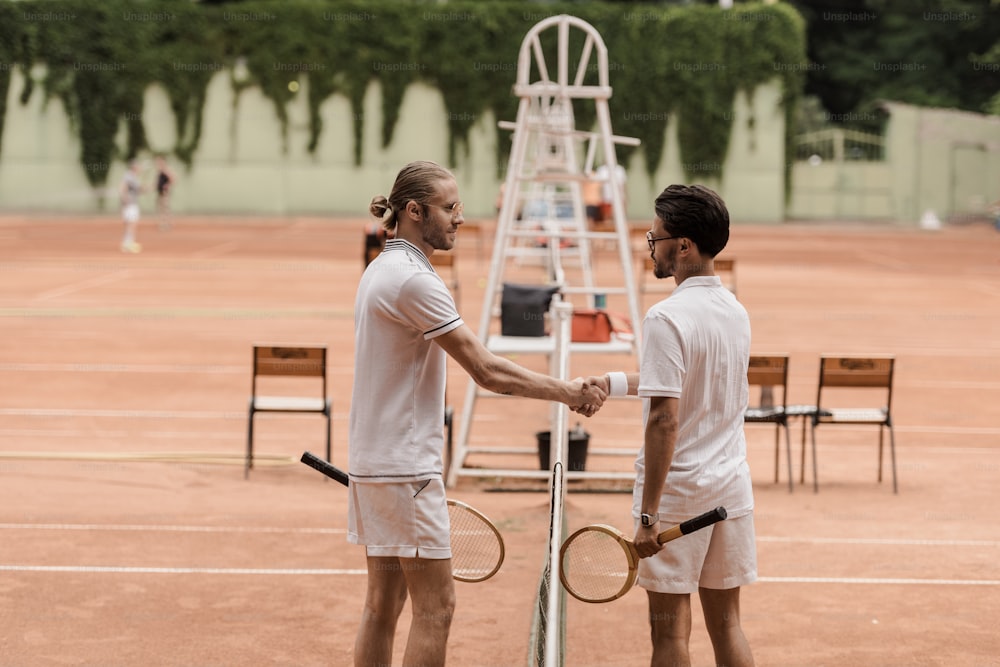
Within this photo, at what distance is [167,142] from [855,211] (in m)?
23.1

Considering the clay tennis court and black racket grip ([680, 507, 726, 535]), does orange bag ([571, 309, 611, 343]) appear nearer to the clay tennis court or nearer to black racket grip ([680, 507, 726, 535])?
the clay tennis court

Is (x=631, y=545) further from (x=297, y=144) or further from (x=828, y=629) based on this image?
(x=297, y=144)

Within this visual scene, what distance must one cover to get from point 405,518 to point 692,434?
91 centimetres

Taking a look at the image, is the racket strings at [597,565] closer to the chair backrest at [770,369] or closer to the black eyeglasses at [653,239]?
the black eyeglasses at [653,239]

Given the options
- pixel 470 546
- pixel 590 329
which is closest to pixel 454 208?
pixel 470 546

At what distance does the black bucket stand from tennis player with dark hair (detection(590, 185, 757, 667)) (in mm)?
4777

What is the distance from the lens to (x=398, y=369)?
3959mm

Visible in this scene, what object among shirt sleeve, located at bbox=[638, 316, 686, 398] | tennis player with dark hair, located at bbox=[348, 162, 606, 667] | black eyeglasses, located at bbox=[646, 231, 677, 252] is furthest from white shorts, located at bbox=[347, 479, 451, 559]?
black eyeglasses, located at bbox=[646, 231, 677, 252]

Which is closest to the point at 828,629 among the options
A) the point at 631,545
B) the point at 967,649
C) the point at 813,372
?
the point at 967,649

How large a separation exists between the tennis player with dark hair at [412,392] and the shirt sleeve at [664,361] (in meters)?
0.46

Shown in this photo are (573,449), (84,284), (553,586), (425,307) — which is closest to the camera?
(553,586)

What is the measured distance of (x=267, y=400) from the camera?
9898 mm

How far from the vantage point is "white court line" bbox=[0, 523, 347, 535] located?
7875 millimetres

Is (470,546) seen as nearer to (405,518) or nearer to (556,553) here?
(405,518)
